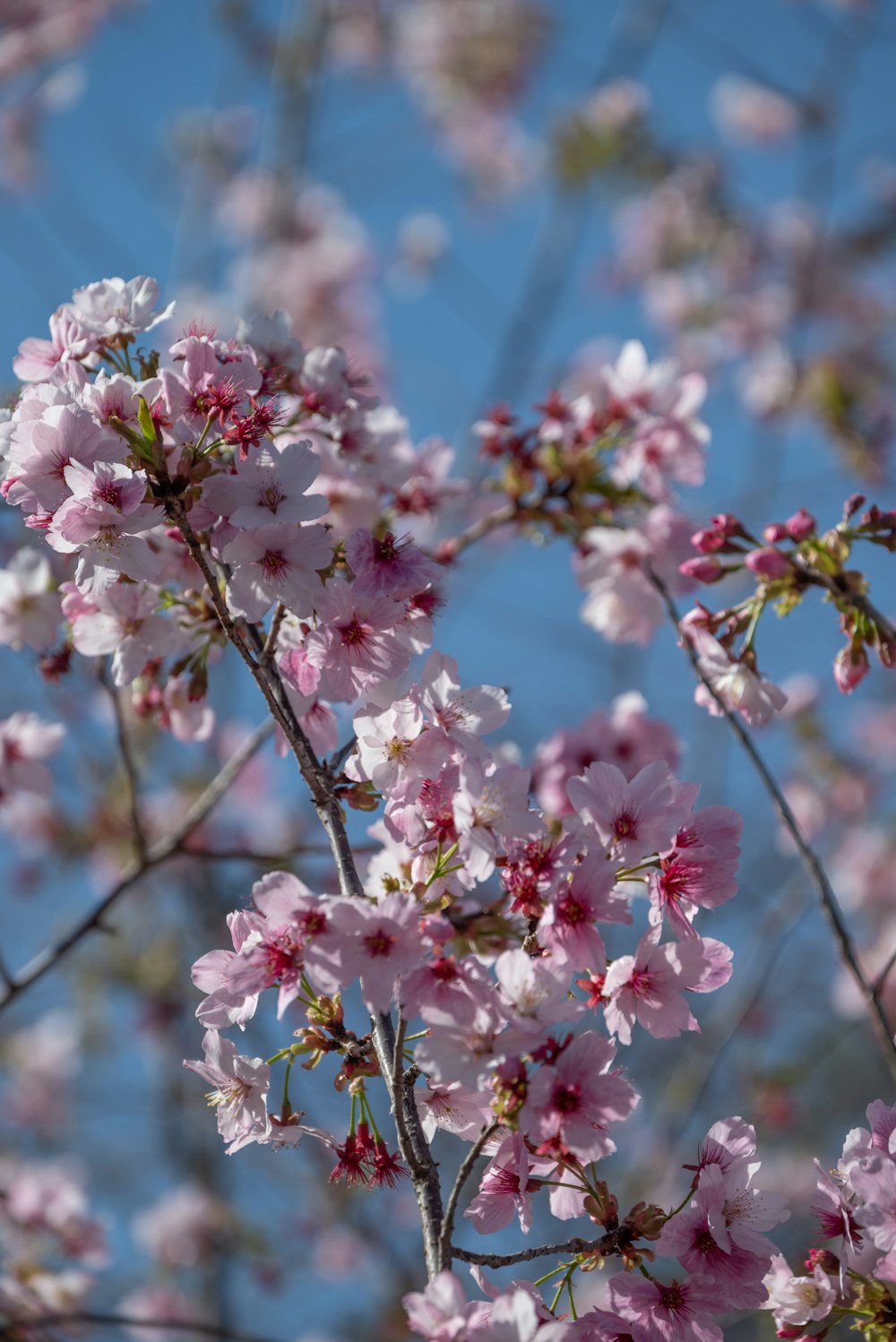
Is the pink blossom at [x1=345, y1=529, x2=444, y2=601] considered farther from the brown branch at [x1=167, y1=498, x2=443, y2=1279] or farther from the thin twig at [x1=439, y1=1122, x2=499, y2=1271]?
the thin twig at [x1=439, y1=1122, x2=499, y2=1271]

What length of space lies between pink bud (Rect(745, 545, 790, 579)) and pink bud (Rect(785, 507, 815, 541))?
43mm

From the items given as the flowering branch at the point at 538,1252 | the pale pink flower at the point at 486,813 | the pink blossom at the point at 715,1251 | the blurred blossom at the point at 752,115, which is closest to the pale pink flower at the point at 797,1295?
the pink blossom at the point at 715,1251

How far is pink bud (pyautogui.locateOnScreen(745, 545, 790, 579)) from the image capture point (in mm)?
1608

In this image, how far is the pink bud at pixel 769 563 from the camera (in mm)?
1608

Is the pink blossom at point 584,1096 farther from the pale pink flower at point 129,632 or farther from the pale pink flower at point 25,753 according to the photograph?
the pale pink flower at point 25,753

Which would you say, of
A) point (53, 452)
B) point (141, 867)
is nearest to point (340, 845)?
point (53, 452)

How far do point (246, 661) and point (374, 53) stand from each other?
9199 mm

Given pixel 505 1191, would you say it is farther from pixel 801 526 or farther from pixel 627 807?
pixel 801 526

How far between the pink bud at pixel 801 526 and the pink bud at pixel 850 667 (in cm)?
17

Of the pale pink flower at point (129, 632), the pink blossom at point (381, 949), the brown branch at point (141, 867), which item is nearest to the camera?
the pink blossom at point (381, 949)

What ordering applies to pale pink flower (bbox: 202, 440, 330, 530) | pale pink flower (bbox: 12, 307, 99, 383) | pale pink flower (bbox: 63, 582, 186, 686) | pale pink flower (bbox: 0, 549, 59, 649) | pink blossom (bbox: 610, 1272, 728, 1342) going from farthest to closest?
pale pink flower (bbox: 0, 549, 59, 649)
pale pink flower (bbox: 63, 582, 186, 686)
pale pink flower (bbox: 12, 307, 99, 383)
pale pink flower (bbox: 202, 440, 330, 530)
pink blossom (bbox: 610, 1272, 728, 1342)

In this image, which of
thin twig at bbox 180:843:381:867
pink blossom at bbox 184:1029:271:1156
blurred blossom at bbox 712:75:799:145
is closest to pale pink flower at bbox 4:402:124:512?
pink blossom at bbox 184:1029:271:1156

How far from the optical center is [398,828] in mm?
1276

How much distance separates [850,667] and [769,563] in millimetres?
206
